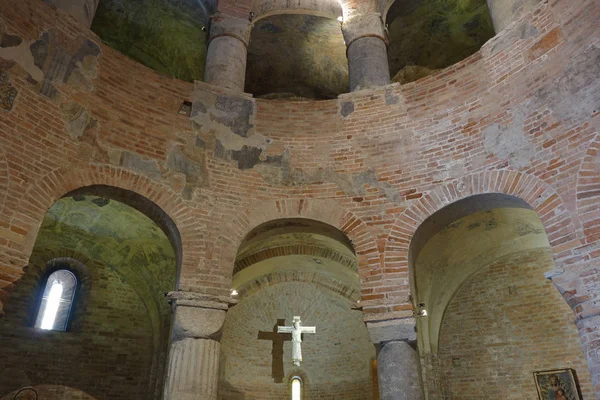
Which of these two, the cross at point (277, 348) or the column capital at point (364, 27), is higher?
the column capital at point (364, 27)

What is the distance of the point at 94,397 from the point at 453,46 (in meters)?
11.4

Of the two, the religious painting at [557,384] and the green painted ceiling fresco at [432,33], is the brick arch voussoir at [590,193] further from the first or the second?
the green painted ceiling fresco at [432,33]

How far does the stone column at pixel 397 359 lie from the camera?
18.8ft

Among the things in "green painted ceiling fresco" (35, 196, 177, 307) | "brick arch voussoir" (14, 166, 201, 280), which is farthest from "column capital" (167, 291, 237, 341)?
"green painted ceiling fresco" (35, 196, 177, 307)

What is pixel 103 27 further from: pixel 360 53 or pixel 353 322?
pixel 353 322

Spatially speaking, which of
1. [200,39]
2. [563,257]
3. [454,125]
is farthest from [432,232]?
[200,39]

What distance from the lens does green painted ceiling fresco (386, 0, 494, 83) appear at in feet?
37.7

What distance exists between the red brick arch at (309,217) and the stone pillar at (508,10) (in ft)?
12.8

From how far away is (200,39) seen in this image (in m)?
12.4

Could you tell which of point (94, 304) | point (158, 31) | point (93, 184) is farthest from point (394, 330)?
point (158, 31)

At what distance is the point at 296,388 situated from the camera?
10539mm

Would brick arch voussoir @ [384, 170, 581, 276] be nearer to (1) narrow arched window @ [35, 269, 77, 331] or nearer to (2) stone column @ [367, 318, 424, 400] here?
(2) stone column @ [367, 318, 424, 400]

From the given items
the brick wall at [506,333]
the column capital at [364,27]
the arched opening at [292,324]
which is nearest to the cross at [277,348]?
the arched opening at [292,324]

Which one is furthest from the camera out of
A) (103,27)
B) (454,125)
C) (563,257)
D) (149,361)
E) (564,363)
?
(103,27)
